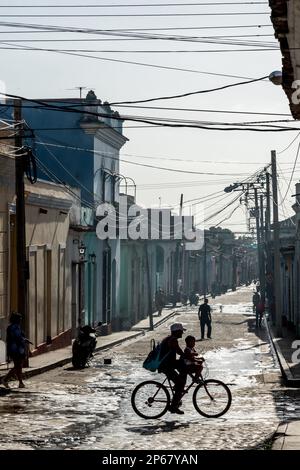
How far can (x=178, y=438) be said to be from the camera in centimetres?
1527

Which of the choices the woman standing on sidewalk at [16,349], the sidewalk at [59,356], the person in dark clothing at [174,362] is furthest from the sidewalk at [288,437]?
the sidewalk at [59,356]

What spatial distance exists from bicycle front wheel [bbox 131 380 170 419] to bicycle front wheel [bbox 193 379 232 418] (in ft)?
1.67

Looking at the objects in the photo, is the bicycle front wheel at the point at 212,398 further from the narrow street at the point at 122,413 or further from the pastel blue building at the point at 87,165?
the pastel blue building at the point at 87,165

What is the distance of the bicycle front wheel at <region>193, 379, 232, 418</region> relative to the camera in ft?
57.1

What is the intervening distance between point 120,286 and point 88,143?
441 inches

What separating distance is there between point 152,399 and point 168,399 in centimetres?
37

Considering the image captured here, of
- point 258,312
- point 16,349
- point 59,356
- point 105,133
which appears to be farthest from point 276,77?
point 258,312

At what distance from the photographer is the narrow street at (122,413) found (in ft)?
49.4

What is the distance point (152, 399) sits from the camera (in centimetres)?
1709

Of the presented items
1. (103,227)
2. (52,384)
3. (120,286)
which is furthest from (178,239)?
(52,384)

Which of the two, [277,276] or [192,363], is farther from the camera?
[277,276]

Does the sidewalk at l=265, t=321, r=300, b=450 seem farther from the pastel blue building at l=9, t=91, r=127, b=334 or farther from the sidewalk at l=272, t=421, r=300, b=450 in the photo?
the pastel blue building at l=9, t=91, r=127, b=334

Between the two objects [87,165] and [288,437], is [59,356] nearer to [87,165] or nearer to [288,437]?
[87,165]

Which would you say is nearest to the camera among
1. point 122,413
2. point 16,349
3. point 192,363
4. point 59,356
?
point 192,363
